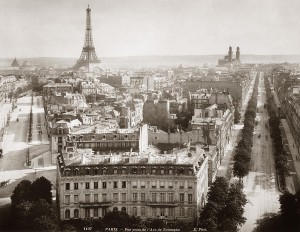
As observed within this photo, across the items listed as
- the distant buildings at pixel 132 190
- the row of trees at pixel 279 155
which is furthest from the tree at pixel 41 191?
the row of trees at pixel 279 155

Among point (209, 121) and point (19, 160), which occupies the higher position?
point (209, 121)

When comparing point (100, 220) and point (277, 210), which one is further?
point (277, 210)

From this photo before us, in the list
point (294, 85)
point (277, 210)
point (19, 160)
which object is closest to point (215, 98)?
point (294, 85)

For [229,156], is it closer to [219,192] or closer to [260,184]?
[260,184]

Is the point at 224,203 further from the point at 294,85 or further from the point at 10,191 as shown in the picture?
the point at 294,85

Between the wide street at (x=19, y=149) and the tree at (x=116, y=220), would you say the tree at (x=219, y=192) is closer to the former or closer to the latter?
the tree at (x=116, y=220)

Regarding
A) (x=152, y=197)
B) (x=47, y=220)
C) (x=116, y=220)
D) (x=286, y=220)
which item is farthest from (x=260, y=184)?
(x=47, y=220)

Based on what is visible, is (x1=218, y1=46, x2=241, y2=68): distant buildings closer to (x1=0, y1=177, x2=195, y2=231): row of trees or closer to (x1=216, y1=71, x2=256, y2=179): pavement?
(x1=216, y1=71, x2=256, y2=179): pavement
